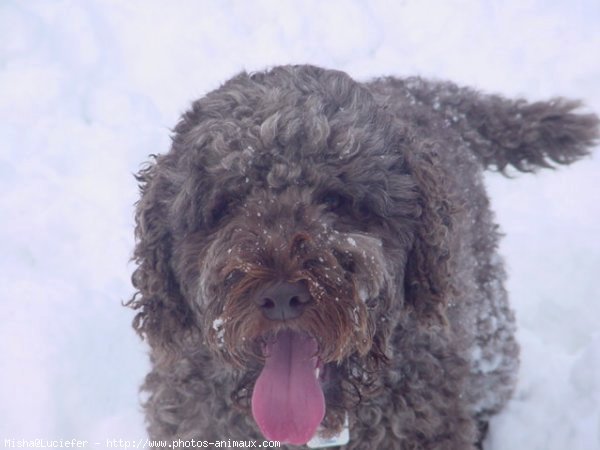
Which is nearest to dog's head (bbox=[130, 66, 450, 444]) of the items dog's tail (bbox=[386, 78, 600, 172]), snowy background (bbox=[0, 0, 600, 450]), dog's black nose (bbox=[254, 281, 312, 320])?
dog's black nose (bbox=[254, 281, 312, 320])

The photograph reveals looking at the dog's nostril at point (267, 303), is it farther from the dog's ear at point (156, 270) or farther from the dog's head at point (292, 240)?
the dog's ear at point (156, 270)

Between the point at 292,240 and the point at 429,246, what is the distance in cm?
72

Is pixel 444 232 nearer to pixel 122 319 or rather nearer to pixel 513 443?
pixel 513 443

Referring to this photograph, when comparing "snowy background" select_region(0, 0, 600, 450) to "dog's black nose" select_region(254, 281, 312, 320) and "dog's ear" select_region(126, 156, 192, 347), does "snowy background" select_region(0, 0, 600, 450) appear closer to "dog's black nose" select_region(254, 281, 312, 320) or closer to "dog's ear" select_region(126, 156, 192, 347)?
"dog's ear" select_region(126, 156, 192, 347)

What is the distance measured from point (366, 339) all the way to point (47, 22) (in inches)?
204

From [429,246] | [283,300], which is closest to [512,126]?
[429,246]

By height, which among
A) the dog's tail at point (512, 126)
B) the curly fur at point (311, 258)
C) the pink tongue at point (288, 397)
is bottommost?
the pink tongue at point (288, 397)

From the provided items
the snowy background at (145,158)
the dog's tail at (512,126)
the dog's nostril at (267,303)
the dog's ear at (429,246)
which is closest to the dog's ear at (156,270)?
the dog's nostril at (267,303)

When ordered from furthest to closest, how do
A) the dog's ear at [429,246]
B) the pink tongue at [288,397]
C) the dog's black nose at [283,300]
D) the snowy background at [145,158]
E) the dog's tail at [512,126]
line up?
the dog's tail at [512,126]
the snowy background at [145,158]
the dog's ear at [429,246]
the pink tongue at [288,397]
the dog's black nose at [283,300]

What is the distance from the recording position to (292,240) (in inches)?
109

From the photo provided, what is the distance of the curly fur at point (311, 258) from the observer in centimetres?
282

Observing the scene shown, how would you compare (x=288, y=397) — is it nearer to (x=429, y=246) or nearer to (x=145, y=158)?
(x=429, y=246)

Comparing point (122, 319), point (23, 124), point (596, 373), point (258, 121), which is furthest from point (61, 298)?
point (596, 373)

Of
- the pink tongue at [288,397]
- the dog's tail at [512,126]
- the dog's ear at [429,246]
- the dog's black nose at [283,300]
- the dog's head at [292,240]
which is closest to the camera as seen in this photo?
the dog's black nose at [283,300]
